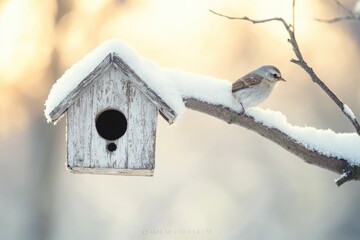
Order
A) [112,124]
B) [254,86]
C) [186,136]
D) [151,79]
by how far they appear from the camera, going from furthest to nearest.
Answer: [186,136]
[254,86]
[112,124]
[151,79]

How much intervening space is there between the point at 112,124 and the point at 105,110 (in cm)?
41

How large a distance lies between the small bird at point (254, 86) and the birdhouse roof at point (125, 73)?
12.6 inches

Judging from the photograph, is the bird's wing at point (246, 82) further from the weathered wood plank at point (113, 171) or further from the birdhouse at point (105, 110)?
the weathered wood plank at point (113, 171)

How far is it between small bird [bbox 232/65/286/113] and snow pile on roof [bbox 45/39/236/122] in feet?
0.62

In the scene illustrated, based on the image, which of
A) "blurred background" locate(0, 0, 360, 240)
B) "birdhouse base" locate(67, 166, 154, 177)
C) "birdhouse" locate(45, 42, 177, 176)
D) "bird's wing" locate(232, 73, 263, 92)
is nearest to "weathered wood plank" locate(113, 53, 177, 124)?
"birdhouse" locate(45, 42, 177, 176)

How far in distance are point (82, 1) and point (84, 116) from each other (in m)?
8.83

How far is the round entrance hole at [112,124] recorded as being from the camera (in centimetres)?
466

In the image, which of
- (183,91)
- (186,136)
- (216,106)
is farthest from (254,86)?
(186,136)

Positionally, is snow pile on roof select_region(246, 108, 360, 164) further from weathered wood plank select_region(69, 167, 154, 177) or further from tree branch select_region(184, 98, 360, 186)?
weathered wood plank select_region(69, 167, 154, 177)

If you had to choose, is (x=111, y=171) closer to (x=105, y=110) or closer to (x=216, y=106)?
(x=105, y=110)

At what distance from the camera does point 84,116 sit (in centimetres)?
436

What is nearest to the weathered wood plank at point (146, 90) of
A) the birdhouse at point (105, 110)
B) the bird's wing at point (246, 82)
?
the birdhouse at point (105, 110)

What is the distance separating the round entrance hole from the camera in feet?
15.3

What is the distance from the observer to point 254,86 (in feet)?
16.5
